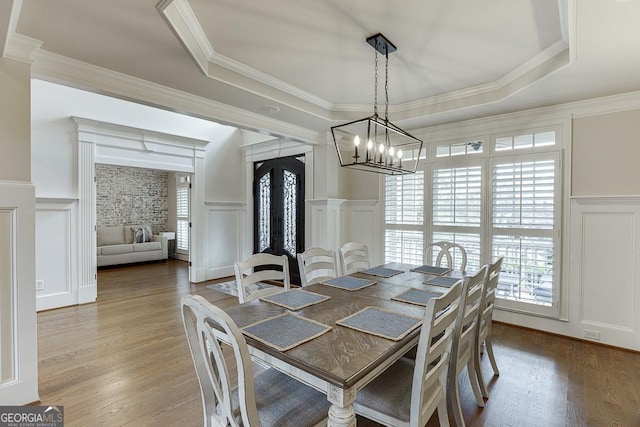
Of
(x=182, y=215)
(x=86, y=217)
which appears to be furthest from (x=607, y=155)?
(x=182, y=215)

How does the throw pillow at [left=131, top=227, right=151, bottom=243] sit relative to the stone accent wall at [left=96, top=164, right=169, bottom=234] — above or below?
below

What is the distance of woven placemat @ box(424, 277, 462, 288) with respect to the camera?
2.53 metres

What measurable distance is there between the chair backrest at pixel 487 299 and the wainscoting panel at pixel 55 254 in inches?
199

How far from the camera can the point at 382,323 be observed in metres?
1.69

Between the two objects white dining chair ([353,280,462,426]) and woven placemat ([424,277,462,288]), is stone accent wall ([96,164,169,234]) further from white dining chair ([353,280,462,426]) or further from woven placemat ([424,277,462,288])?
white dining chair ([353,280,462,426])

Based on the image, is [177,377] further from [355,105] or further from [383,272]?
[355,105]

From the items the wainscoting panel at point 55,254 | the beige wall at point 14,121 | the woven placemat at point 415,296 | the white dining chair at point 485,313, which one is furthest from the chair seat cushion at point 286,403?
the wainscoting panel at point 55,254

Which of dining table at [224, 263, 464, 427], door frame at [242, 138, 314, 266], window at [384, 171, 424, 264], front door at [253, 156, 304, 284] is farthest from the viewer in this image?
front door at [253, 156, 304, 284]

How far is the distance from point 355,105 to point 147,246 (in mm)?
6324

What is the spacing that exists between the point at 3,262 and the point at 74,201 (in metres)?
2.76

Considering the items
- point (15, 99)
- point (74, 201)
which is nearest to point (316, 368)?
point (15, 99)

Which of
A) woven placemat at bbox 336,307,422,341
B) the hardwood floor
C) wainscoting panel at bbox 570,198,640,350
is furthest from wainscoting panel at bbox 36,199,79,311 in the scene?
wainscoting panel at bbox 570,198,640,350

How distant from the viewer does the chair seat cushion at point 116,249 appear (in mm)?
6888

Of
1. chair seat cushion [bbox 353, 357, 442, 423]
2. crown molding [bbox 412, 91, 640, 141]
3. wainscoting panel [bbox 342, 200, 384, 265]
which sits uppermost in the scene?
crown molding [bbox 412, 91, 640, 141]
